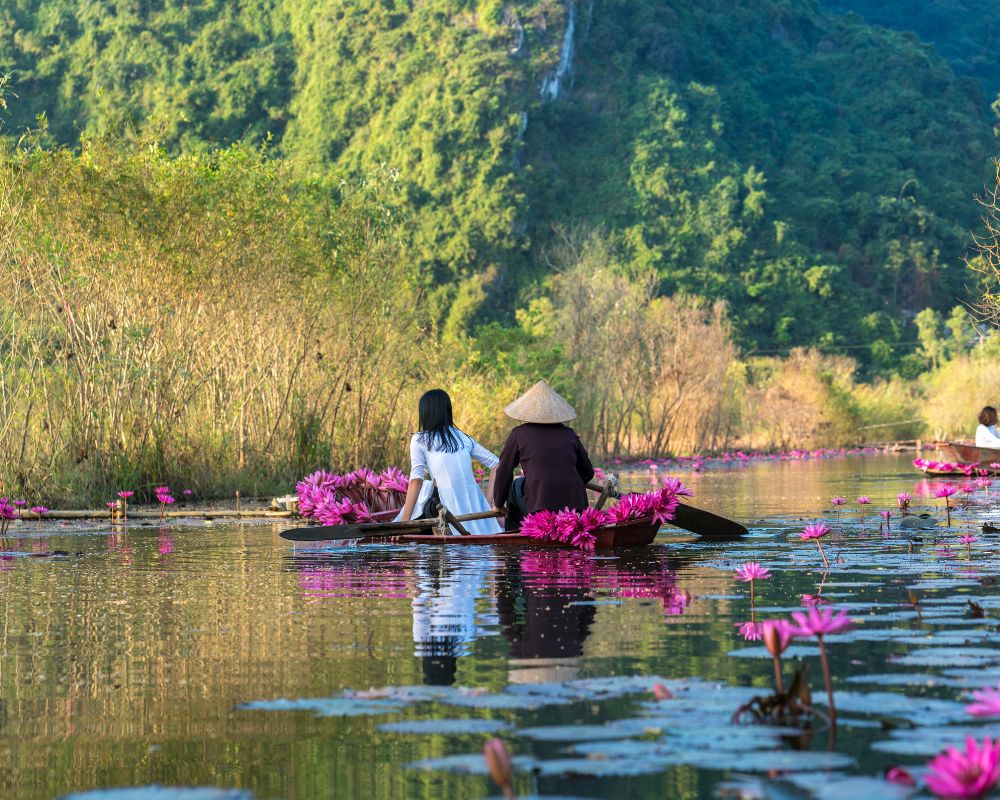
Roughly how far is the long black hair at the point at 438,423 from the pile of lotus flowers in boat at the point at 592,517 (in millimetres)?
1136

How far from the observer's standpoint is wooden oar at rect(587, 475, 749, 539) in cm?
1343

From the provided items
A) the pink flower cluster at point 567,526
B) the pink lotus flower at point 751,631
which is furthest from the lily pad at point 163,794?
the pink flower cluster at point 567,526

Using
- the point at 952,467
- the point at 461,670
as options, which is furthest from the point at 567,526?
the point at 952,467

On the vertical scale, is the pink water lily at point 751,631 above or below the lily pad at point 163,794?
above

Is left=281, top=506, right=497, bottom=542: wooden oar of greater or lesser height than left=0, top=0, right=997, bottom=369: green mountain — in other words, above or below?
below

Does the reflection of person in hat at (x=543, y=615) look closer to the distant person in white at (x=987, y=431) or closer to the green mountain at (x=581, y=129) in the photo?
the distant person in white at (x=987, y=431)

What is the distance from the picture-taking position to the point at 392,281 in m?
24.7

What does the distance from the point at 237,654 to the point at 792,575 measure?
429 centimetres

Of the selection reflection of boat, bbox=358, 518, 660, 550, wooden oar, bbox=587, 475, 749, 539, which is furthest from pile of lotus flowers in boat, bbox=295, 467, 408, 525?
wooden oar, bbox=587, 475, 749, 539

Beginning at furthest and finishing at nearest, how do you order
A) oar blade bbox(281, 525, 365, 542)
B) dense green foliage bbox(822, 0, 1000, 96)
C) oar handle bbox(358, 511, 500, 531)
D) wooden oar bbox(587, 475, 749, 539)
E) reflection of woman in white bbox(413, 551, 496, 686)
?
dense green foliage bbox(822, 0, 1000, 96) < wooden oar bbox(587, 475, 749, 539) < oar blade bbox(281, 525, 365, 542) < oar handle bbox(358, 511, 500, 531) < reflection of woman in white bbox(413, 551, 496, 686)

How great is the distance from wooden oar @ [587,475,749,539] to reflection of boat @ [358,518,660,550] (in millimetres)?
534

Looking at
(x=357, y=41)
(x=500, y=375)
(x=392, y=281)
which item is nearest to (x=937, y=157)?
(x=357, y=41)

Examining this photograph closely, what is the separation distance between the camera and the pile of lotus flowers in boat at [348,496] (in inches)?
558

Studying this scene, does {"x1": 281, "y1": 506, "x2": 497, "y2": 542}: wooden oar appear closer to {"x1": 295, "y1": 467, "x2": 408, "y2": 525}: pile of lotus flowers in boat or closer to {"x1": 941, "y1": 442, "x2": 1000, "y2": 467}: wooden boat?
{"x1": 295, "y1": 467, "x2": 408, "y2": 525}: pile of lotus flowers in boat
